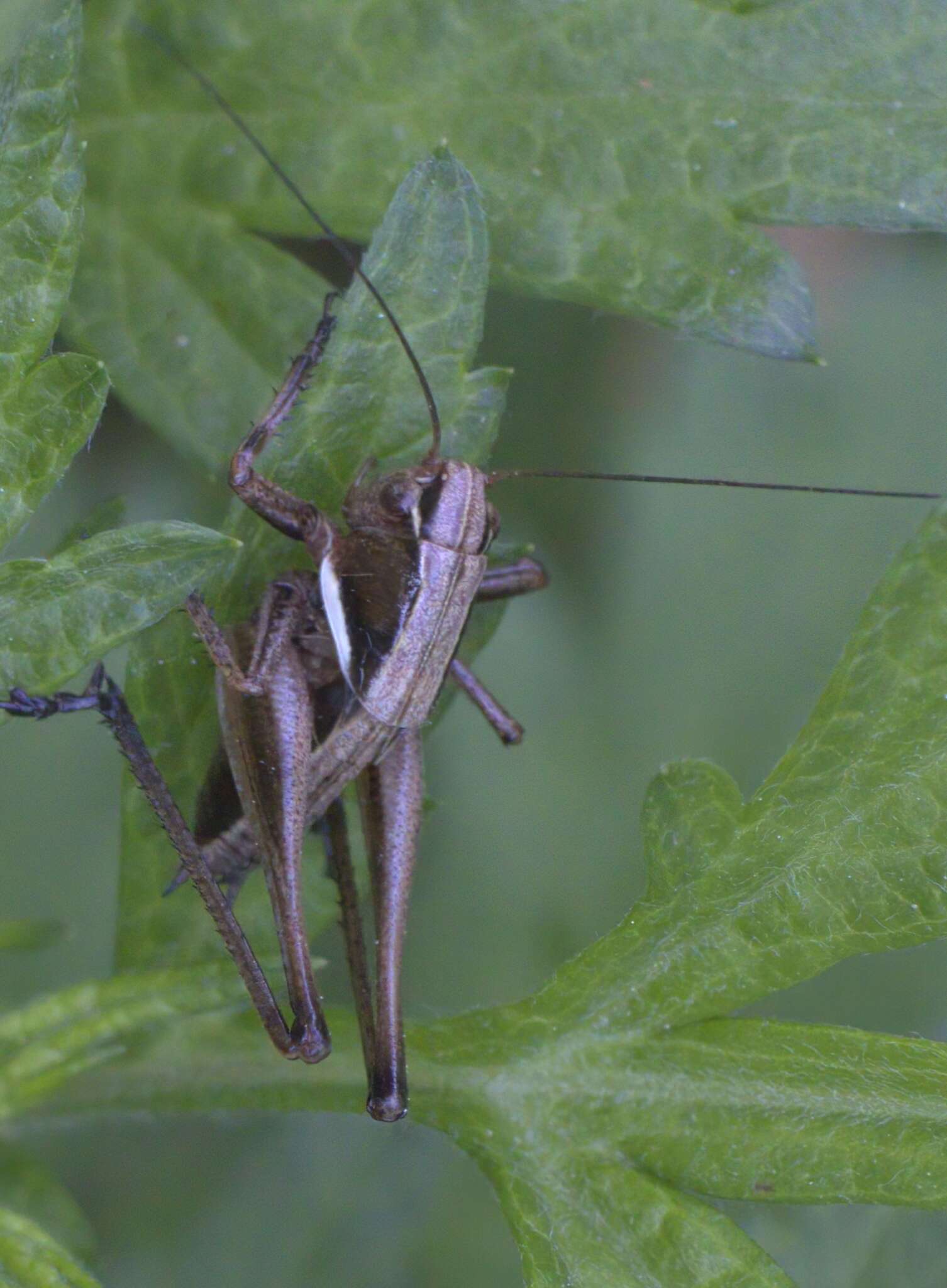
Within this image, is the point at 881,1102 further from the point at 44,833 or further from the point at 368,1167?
the point at 44,833

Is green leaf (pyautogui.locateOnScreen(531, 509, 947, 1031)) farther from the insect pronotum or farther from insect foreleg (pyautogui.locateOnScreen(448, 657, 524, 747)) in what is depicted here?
insect foreleg (pyautogui.locateOnScreen(448, 657, 524, 747))

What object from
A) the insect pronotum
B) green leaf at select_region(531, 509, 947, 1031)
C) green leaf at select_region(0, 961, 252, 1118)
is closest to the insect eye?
the insect pronotum

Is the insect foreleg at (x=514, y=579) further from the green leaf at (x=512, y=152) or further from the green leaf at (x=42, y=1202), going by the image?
the green leaf at (x=42, y=1202)

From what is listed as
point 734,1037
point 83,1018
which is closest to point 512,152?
point 734,1037

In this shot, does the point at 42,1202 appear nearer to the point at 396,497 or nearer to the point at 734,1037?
the point at 734,1037

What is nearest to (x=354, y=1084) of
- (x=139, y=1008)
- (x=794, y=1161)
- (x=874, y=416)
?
(x=139, y=1008)

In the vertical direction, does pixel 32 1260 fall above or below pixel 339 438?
below
